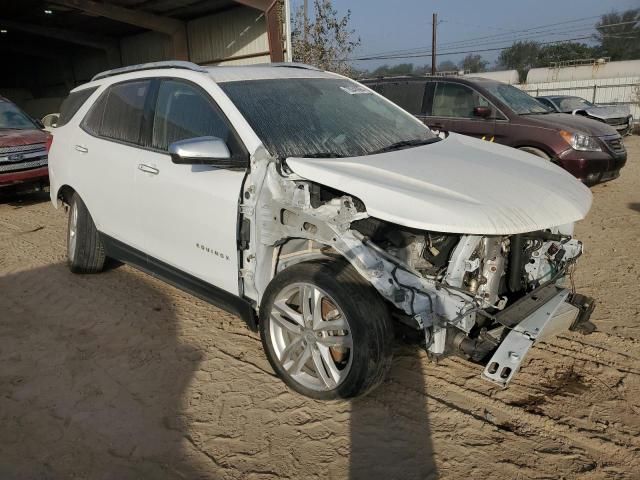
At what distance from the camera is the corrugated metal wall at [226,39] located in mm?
13688

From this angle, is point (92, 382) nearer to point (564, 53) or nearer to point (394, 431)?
point (394, 431)

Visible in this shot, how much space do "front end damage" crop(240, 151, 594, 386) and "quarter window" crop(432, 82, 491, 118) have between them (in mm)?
5110

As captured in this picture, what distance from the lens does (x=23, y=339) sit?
3.88 m

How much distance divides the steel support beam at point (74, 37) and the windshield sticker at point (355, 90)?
1806cm

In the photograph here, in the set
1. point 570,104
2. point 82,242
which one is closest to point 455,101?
point 82,242

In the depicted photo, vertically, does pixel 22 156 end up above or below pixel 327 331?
above

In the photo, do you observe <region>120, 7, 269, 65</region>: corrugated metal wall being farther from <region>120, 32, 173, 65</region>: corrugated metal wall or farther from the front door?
the front door

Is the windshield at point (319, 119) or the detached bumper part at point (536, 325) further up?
the windshield at point (319, 119)

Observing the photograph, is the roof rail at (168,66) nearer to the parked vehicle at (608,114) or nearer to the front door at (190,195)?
the front door at (190,195)

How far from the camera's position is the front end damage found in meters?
2.63

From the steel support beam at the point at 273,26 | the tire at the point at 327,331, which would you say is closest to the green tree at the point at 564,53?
the steel support beam at the point at 273,26

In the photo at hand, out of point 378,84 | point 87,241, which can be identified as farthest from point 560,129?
point 87,241

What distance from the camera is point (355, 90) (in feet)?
13.8

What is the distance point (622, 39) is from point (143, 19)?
6607 cm
